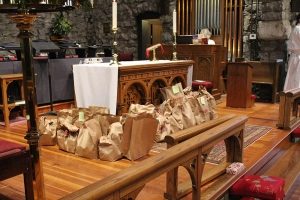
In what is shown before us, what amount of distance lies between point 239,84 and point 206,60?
2.98 ft

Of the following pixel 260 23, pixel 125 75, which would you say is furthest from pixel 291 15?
pixel 125 75

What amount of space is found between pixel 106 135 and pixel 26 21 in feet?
5.58

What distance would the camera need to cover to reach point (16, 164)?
6.65 feet

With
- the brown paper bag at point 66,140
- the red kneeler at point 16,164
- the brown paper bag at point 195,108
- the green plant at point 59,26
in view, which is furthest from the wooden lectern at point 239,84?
the green plant at point 59,26

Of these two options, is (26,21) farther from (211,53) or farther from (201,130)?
(211,53)

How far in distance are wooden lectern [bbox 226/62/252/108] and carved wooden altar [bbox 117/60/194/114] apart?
0.75 metres

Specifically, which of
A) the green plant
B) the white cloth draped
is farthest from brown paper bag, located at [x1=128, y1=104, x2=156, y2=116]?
the green plant

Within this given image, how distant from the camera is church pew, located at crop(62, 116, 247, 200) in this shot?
4.39 ft

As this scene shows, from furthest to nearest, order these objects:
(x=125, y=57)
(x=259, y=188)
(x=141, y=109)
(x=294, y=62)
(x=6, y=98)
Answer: (x=125, y=57) → (x=294, y=62) → (x=6, y=98) → (x=141, y=109) → (x=259, y=188)

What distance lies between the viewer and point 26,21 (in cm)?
176

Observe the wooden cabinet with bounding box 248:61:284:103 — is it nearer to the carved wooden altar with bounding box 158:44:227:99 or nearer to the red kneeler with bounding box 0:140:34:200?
the carved wooden altar with bounding box 158:44:227:99

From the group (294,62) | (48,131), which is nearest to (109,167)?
(48,131)

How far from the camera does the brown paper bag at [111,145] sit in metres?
3.12

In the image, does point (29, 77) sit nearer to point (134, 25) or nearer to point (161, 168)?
point (161, 168)
